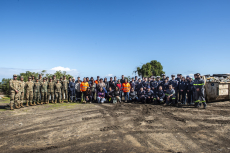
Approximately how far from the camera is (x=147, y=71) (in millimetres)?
53438

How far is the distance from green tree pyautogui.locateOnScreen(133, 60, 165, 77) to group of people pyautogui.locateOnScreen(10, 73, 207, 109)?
39807 mm

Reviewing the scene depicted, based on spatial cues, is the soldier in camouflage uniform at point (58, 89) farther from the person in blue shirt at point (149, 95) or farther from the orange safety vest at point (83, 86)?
the person in blue shirt at point (149, 95)

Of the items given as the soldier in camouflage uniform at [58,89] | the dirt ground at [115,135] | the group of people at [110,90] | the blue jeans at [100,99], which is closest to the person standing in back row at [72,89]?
the group of people at [110,90]

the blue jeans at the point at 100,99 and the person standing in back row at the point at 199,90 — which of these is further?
the blue jeans at the point at 100,99

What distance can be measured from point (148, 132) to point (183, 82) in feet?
24.3

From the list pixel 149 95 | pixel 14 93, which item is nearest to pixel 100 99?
pixel 149 95

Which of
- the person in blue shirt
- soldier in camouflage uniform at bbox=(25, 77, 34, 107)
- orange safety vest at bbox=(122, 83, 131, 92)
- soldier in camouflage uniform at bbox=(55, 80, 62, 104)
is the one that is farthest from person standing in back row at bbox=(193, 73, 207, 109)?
soldier in camouflage uniform at bbox=(25, 77, 34, 107)

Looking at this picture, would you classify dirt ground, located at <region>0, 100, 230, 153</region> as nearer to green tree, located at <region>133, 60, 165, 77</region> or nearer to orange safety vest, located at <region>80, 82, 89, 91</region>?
orange safety vest, located at <region>80, 82, 89, 91</region>

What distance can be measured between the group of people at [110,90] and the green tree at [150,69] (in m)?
39.8

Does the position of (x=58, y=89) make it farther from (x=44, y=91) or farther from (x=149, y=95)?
(x=149, y=95)

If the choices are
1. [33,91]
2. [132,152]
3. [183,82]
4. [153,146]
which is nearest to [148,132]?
[153,146]

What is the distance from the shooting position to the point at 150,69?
54625 millimetres

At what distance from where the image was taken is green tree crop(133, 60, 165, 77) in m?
53.5

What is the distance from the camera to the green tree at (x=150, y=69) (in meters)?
53.5
